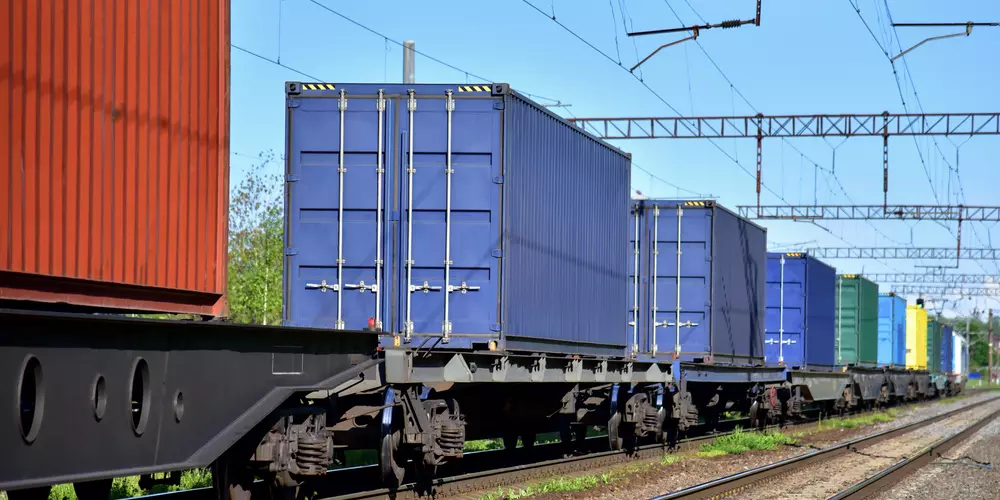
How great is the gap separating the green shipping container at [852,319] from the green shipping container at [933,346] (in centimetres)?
1864

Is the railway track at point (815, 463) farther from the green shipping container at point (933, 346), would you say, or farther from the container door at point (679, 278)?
the green shipping container at point (933, 346)

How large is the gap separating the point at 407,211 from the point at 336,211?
0.75 meters

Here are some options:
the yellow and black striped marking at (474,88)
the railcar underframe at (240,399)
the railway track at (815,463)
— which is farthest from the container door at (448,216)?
the railway track at (815,463)

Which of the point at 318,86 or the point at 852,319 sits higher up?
the point at 318,86

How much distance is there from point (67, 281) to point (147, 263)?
890 mm

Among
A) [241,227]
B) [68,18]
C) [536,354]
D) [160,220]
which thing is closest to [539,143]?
[536,354]

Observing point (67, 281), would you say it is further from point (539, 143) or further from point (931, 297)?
point (931, 297)

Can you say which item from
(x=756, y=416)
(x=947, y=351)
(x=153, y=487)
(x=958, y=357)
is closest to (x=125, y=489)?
(x=153, y=487)

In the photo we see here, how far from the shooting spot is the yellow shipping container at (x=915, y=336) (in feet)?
156

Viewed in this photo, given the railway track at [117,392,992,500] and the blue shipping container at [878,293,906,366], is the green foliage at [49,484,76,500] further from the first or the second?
the blue shipping container at [878,293,906,366]

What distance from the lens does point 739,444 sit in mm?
21656

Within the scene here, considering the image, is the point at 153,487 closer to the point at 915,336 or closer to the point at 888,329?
the point at 888,329

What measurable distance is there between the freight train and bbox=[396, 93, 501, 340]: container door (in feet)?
0.07

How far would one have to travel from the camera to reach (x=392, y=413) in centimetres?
1189
